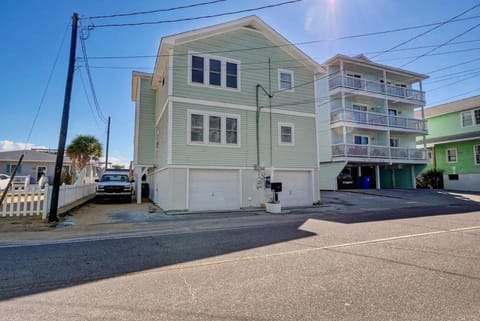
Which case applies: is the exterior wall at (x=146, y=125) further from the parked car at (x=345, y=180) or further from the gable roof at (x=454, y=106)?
the gable roof at (x=454, y=106)

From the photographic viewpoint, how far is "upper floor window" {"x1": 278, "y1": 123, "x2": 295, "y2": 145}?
15.6 metres

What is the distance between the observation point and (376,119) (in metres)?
23.6

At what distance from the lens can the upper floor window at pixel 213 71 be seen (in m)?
13.9

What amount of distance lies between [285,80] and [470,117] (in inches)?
907

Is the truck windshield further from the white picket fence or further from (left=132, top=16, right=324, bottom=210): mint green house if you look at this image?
the white picket fence

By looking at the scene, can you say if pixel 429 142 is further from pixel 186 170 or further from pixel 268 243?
pixel 268 243

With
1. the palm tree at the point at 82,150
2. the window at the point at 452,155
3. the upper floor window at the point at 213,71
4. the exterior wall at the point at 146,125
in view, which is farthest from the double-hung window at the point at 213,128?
the window at the point at 452,155

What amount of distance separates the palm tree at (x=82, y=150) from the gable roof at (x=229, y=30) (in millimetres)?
13521

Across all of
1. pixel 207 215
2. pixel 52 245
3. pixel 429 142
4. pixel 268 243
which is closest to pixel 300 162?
pixel 207 215

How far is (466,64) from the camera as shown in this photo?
631 inches

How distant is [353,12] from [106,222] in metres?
12.9

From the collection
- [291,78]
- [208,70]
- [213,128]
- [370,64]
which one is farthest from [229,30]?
[370,64]

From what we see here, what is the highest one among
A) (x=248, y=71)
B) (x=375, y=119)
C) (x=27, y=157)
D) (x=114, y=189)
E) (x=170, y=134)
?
(x=248, y=71)

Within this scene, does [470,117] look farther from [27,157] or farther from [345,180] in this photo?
[27,157]
